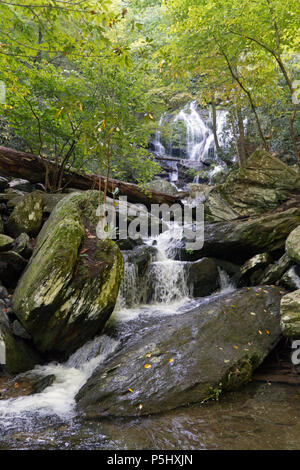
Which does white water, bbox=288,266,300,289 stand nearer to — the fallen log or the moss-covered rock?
the fallen log

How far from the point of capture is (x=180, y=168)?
17.2 metres

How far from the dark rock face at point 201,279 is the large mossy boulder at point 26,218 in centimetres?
384

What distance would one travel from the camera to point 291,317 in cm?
372

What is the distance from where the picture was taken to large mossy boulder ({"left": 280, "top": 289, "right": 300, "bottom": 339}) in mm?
3656

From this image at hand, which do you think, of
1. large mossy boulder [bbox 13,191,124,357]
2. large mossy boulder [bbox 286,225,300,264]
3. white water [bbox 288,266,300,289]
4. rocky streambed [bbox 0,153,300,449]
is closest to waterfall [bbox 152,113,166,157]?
rocky streambed [bbox 0,153,300,449]

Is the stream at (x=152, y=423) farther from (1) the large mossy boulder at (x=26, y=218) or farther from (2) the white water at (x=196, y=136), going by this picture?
(2) the white water at (x=196, y=136)

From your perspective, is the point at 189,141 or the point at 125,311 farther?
the point at 189,141

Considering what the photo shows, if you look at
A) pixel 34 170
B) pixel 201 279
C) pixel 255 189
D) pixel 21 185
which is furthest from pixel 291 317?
pixel 21 185

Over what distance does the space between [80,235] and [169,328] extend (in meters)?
2.13

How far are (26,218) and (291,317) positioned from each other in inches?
222

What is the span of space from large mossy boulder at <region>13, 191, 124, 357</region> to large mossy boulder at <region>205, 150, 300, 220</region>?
505cm

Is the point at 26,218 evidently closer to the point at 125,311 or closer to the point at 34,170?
the point at 34,170

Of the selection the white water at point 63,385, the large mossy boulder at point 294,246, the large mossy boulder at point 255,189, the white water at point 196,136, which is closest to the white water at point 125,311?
the white water at point 63,385
